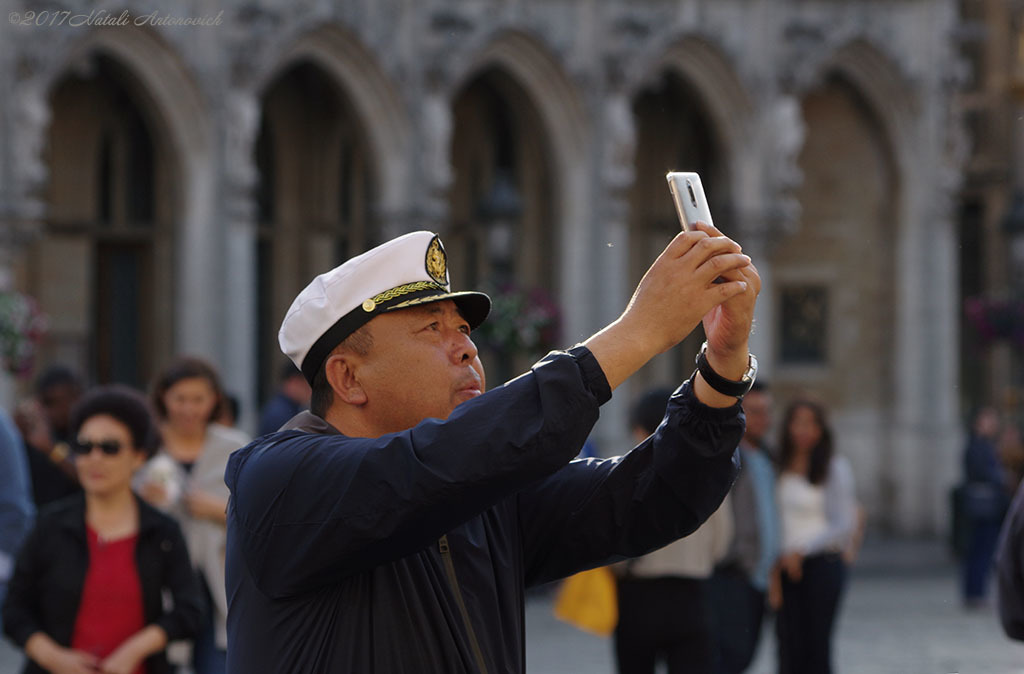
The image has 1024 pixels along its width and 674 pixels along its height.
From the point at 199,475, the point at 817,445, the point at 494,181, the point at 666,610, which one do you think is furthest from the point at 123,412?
the point at 494,181

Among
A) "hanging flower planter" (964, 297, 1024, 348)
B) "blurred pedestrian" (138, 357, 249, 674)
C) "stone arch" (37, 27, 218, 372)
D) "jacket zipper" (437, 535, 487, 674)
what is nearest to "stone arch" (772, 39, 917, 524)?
"hanging flower planter" (964, 297, 1024, 348)

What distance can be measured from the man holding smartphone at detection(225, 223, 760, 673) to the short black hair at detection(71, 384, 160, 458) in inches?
102

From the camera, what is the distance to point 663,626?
616 centimetres

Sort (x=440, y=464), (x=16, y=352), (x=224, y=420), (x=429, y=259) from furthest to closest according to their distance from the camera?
(x=16, y=352)
(x=224, y=420)
(x=429, y=259)
(x=440, y=464)

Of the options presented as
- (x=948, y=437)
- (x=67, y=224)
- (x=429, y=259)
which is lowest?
(x=948, y=437)

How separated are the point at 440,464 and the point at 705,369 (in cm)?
42

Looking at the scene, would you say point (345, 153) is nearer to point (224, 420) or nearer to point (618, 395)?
point (618, 395)

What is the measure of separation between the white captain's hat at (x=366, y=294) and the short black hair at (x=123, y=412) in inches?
103

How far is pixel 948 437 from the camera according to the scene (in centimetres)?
1862

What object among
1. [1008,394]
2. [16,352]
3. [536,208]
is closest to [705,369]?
[16,352]

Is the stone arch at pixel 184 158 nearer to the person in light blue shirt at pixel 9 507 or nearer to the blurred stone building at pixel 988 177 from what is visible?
the person in light blue shirt at pixel 9 507

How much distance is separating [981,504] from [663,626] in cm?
763

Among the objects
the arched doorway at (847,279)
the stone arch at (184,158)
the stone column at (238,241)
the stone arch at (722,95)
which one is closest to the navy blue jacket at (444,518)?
the stone column at (238,241)

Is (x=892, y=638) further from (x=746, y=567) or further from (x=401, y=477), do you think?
(x=401, y=477)
